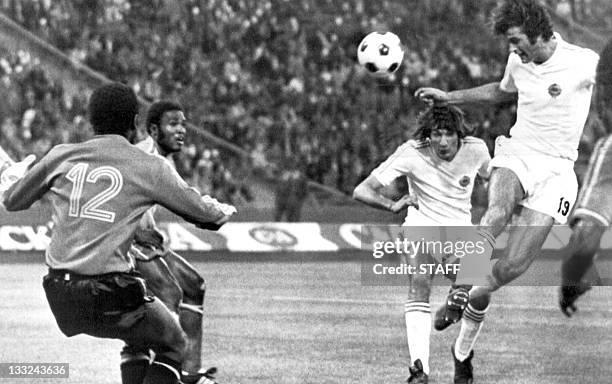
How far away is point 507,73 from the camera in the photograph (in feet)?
27.3

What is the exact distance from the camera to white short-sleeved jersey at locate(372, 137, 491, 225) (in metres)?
8.23

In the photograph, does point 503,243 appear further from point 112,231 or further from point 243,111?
point 112,231

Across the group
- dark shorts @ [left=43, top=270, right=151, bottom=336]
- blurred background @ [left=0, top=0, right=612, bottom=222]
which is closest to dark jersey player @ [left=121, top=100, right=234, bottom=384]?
dark shorts @ [left=43, top=270, right=151, bottom=336]

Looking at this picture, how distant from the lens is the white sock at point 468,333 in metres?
→ 7.87

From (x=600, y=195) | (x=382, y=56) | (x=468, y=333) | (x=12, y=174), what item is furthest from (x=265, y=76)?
(x=12, y=174)

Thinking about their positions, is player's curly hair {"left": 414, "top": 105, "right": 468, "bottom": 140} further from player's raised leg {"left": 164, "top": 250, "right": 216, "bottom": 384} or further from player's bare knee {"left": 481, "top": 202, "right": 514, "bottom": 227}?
player's raised leg {"left": 164, "top": 250, "right": 216, "bottom": 384}

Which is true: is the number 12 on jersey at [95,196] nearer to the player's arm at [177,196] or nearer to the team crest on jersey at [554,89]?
the player's arm at [177,196]

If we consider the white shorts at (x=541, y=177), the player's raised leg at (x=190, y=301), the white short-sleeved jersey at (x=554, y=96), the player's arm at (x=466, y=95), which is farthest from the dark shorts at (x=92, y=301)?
the white short-sleeved jersey at (x=554, y=96)

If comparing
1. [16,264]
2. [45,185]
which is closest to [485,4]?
[16,264]

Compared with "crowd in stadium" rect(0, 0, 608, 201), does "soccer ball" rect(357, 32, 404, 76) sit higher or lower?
higher

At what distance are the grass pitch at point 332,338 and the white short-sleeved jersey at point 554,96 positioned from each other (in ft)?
5.04

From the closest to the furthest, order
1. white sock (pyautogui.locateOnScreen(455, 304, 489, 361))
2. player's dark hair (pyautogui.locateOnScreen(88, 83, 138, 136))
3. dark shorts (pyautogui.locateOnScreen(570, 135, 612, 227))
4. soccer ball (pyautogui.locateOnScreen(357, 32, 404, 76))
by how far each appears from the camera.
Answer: player's dark hair (pyautogui.locateOnScreen(88, 83, 138, 136)), dark shorts (pyautogui.locateOnScreen(570, 135, 612, 227)), white sock (pyautogui.locateOnScreen(455, 304, 489, 361)), soccer ball (pyautogui.locateOnScreen(357, 32, 404, 76))

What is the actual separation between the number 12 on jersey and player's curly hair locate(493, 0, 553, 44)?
338 cm

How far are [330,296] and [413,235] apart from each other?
6.10 meters
